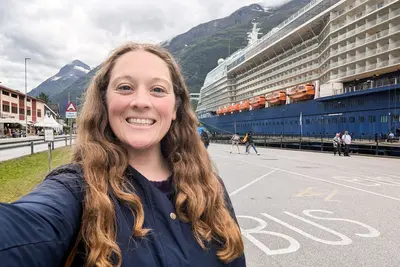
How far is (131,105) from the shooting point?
150 cm

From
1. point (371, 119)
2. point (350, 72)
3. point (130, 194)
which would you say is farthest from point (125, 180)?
point (350, 72)

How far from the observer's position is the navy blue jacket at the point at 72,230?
3.04 feet

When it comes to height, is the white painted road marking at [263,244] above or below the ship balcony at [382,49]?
below

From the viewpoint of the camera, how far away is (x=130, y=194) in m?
1.29

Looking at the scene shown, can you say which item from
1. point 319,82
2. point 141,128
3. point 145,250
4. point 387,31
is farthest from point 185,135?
point 319,82

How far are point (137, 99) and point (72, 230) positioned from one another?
63 cm

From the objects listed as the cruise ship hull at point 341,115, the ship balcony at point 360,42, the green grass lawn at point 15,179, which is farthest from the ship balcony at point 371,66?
the green grass lawn at point 15,179

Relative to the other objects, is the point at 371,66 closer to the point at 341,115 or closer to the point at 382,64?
the point at 382,64

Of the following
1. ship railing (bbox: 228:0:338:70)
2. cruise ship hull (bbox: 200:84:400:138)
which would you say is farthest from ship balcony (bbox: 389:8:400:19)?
ship railing (bbox: 228:0:338:70)

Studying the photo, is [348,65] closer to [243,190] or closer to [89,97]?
[243,190]

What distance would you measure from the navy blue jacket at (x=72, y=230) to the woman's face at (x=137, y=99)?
0.61 ft

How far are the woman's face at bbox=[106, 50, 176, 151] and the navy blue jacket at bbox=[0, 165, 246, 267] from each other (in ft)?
0.61

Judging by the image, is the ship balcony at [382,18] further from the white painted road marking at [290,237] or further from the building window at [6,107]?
the building window at [6,107]

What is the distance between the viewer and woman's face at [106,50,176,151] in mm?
1508
